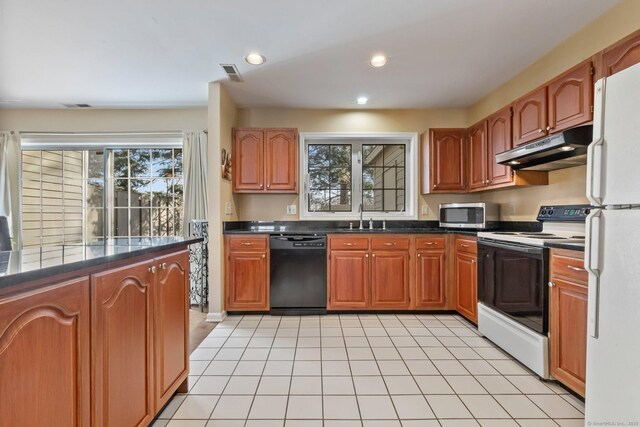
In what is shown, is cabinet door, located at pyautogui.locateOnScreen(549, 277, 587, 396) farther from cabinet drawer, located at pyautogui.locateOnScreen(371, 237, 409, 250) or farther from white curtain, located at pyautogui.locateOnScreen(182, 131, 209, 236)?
white curtain, located at pyautogui.locateOnScreen(182, 131, 209, 236)

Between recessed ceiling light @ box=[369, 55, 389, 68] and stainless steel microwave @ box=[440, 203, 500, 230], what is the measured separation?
168 cm

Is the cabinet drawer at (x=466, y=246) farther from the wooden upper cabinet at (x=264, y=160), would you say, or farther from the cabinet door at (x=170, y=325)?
the cabinet door at (x=170, y=325)

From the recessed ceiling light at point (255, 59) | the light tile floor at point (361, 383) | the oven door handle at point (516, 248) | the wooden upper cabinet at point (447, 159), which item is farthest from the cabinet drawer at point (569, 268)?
the recessed ceiling light at point (255, 59)

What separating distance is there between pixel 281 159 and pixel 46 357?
113 inches

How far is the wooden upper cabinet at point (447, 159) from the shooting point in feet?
11.5

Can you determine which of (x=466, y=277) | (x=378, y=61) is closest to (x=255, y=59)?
(x=378, y=61)

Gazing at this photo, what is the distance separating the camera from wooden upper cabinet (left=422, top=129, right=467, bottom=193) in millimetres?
3506

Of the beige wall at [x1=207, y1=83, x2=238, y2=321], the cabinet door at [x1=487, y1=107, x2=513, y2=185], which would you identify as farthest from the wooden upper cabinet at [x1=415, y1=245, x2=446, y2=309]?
the beige wall at [x1=207, y1=83, x2=238, y2=321]

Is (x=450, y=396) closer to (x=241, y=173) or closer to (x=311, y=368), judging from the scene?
(x=311, y=368)

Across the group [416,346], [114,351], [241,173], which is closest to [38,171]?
[241,173]

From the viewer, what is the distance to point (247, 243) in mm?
3207

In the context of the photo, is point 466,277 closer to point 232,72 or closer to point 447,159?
point 447,159

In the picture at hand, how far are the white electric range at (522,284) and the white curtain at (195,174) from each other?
10.0 ft

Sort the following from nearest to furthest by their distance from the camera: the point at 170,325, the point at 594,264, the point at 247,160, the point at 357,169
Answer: the point at 594,264
the point at 170,325
the point at 247,160
the point at 357,169
